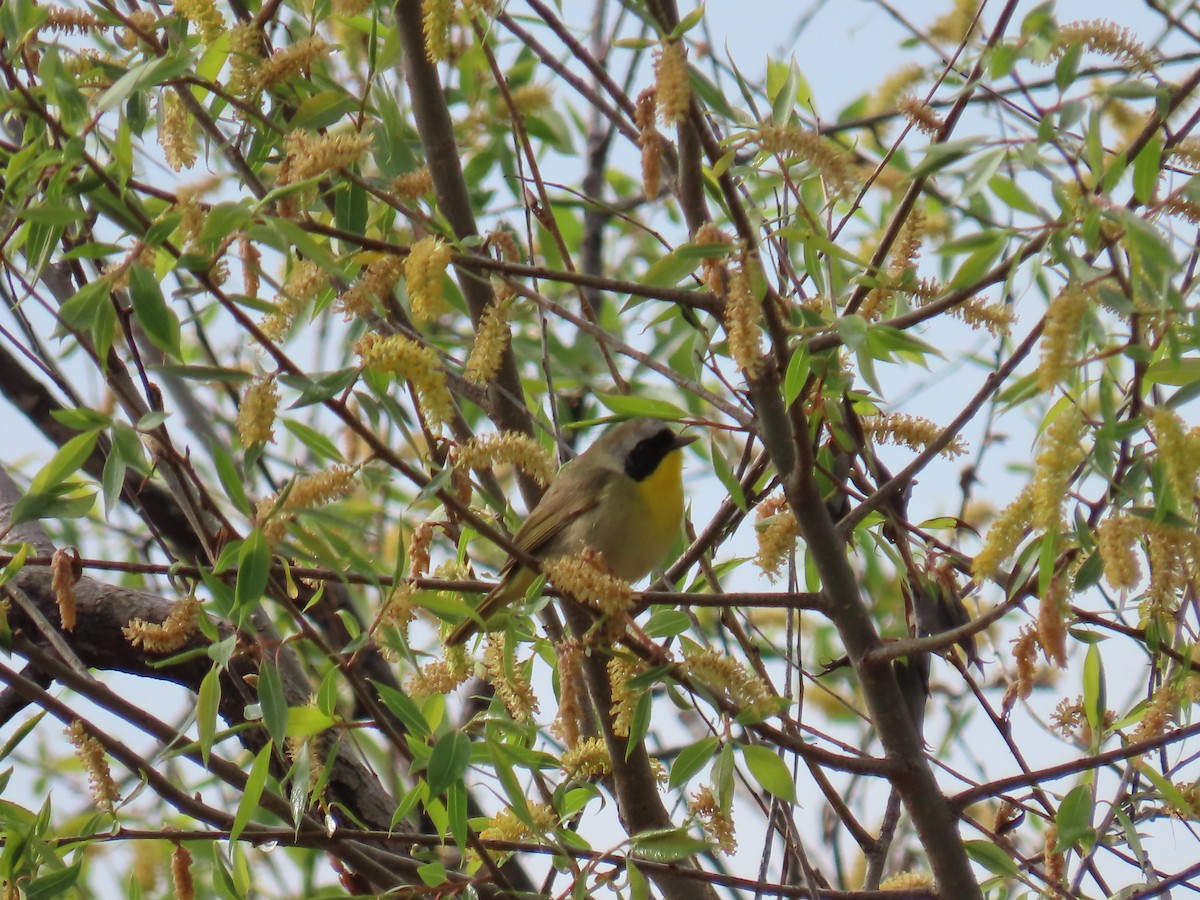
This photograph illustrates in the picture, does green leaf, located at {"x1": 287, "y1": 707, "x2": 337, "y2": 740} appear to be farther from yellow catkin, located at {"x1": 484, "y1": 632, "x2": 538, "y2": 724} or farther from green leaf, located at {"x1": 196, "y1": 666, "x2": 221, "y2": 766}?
yellow catkin, located at {"x1": 484, "y1": 632, "x2": 538, "y2": 724}

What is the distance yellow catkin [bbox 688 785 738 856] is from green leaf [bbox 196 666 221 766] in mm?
852

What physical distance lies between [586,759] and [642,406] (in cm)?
79

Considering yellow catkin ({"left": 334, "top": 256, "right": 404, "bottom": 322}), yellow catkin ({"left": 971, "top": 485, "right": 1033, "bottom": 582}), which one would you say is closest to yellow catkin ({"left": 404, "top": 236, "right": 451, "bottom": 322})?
yellow catkin ({"left": 334, "top": 256, "right": 404, "bottom": 322})

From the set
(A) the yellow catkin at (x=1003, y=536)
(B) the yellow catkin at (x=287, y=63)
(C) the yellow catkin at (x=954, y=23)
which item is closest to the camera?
(A) the yellow catkin at (x=1003, y=536)

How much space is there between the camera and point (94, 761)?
2.28 m

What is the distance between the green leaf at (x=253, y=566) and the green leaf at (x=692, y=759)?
82 cm

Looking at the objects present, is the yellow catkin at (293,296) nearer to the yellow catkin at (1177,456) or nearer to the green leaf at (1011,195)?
the green leaf at (1011,195)

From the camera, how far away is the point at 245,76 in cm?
233

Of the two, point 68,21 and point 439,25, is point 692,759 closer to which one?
point 439,25

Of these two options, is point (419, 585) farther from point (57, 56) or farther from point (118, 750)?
point (57, 56)

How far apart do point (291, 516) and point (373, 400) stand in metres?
0.33

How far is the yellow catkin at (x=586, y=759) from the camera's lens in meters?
2.69

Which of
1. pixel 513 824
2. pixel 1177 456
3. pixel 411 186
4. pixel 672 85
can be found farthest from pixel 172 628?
pixel 1177 456

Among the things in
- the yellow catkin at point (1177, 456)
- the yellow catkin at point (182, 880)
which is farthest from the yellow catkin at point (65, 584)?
the yellow catkin at point (1177, 456)
